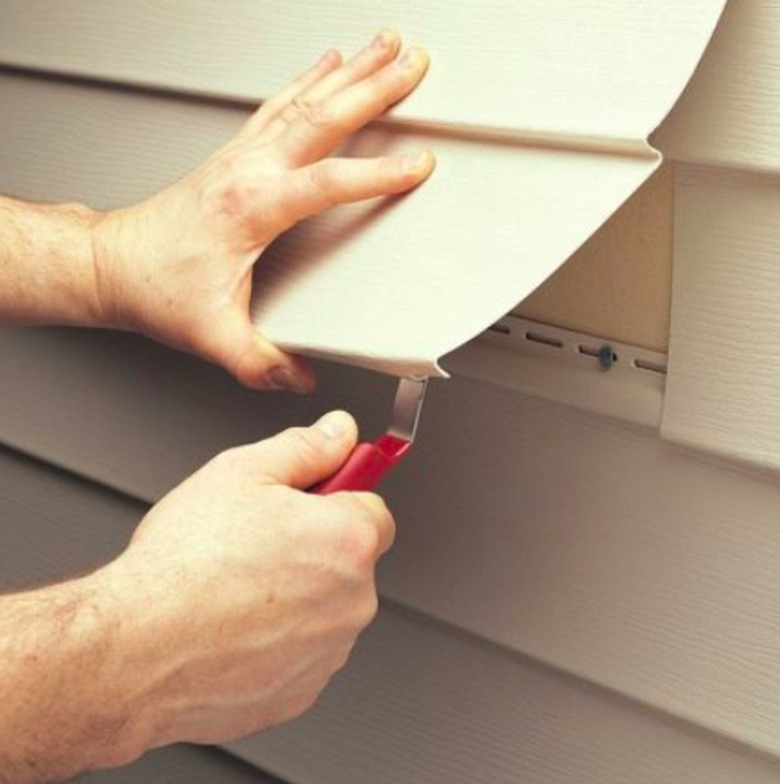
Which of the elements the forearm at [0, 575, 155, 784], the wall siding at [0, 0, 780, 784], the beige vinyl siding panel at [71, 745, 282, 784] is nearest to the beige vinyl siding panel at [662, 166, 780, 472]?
the wall siding at [0, 0, 780, 784]

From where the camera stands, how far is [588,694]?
1301 mm

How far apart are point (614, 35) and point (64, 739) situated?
652 mm

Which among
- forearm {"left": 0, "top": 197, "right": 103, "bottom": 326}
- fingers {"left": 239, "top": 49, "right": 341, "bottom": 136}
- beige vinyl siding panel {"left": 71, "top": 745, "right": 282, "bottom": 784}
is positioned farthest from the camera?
beige vinyl siding panel {"left": 71, "top": 745, "right": 282, "bottom": 784}

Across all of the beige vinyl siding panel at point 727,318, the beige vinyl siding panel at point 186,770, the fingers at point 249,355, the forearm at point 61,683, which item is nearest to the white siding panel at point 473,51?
the beige vinyl siding panel at point 727,318

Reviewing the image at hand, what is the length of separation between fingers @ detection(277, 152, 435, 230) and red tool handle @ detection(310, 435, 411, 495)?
0.20m

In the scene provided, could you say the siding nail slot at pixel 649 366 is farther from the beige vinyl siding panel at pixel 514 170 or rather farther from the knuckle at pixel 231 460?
the knuckle at pixel 231 460

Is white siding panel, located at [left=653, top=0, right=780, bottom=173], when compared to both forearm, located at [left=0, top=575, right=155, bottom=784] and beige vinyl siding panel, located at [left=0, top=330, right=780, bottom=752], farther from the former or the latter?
forearm, located at [left=0, top=575, right=155, bottom=784]

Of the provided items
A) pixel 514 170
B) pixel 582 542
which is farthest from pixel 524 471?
pixel 514 170

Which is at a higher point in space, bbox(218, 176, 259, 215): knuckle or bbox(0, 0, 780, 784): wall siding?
bbox(218, 176, 259, 215): knuckle

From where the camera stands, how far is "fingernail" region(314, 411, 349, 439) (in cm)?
106

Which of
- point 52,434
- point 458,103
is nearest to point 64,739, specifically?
point 458,103

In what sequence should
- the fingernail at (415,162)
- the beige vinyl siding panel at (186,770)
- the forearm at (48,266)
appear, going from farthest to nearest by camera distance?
1. the beige vinyl siding panel at (186,770)
2. the forearm at (48,266)
3. the fingernail at (415,162)

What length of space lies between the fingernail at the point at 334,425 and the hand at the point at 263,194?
4.1 inches

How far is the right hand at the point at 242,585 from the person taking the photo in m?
0.99
